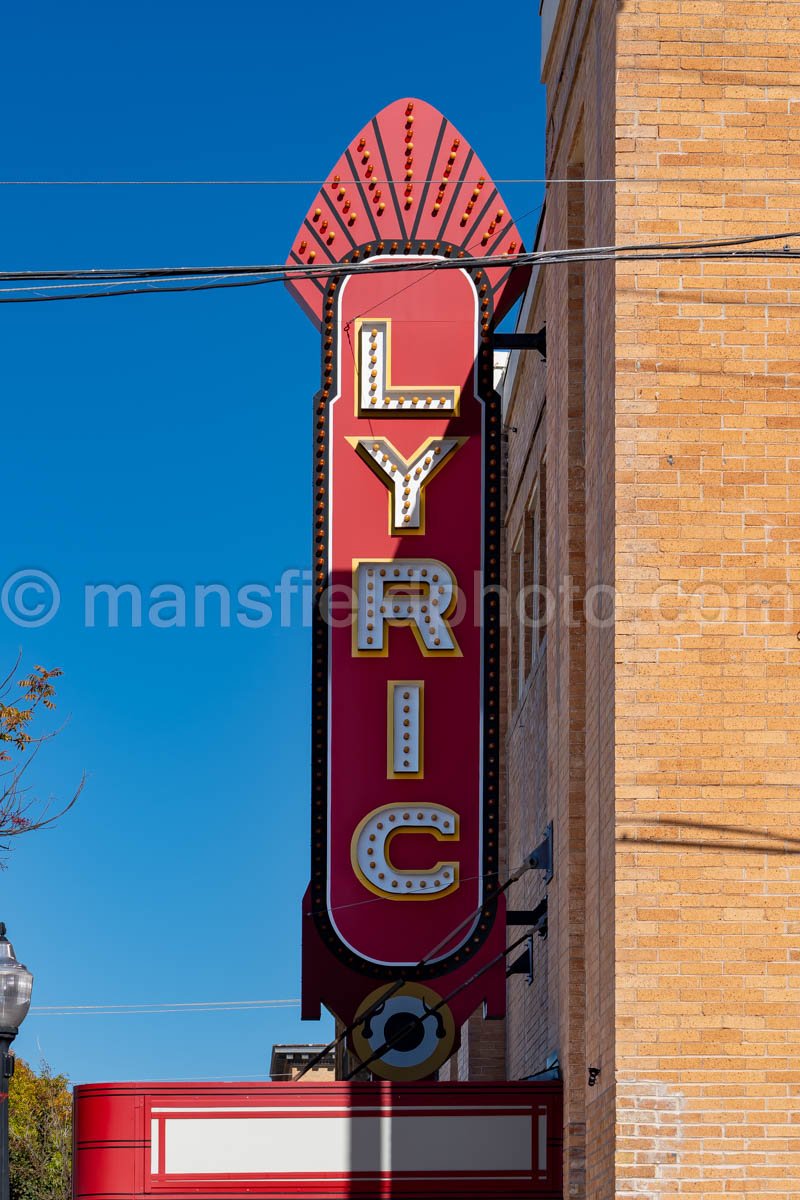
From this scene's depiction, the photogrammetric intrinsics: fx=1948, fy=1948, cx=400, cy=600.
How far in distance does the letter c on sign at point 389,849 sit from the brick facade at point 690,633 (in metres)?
1.87

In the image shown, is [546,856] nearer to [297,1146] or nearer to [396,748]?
[396,748]

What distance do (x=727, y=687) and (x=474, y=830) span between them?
404cm

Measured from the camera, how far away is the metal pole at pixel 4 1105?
1145cm

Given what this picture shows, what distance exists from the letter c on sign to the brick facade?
1.87 m

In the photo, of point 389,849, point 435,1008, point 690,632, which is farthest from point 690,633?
point 435,1008

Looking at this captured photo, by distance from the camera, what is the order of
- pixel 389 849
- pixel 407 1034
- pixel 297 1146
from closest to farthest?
pixel 297 1146
pixel 407 1034
pixel 389 849

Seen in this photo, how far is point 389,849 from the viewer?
1518cm

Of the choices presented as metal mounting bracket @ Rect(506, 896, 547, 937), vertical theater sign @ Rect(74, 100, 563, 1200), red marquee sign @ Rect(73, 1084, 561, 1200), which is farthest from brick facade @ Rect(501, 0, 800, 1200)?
metal mounting bracket @ Rect(506, 896, 547, 937)

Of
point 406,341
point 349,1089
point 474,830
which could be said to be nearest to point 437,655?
point 474,830

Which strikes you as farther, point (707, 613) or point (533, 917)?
point (533, 917)

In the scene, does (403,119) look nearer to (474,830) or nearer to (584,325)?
(584,325)

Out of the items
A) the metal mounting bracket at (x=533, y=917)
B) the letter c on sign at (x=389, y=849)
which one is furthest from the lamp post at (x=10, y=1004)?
the metal mounting bracket at (x=533, y=917)

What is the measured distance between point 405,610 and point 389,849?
6.22ft

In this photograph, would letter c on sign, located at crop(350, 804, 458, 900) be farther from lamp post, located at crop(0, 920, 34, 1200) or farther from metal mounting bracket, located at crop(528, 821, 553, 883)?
lamp post, located at crop(0, 920, 34, 1200)
